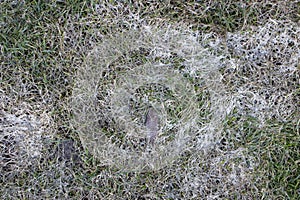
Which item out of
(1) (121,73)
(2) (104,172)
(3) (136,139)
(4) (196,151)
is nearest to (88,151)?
(2) (104,172)

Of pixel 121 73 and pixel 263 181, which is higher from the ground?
pixel 121 73

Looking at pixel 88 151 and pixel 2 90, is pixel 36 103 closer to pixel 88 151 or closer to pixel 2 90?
pixel 2 90

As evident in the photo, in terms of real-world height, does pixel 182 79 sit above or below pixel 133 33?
below

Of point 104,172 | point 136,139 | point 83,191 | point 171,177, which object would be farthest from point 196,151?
point 83,191

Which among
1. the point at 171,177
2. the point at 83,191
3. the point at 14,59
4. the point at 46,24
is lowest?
the point at 83,191

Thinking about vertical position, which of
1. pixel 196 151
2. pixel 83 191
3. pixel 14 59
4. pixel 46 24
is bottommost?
pixel 83 191

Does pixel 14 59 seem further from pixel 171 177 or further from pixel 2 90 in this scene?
pixel 171 177
